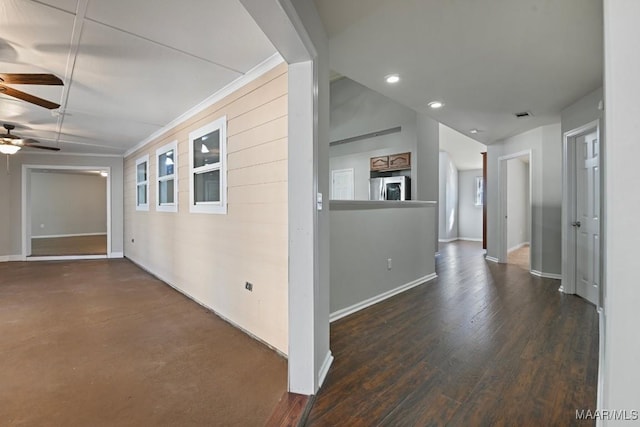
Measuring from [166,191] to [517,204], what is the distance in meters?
8.77

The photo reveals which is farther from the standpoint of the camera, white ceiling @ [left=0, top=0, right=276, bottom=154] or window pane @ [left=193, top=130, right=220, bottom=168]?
window pane @ [left=193, top=130, right=220, bottom=168]

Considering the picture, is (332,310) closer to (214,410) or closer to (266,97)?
(214,410)

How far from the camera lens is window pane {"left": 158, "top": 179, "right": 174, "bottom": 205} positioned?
4480mm

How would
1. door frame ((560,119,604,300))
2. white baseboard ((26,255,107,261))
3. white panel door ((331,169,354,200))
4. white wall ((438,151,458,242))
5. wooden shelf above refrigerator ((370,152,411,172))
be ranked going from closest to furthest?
door frame ((560,119,604,300)) < wooden shelf above refrigerator ((370,152,411,172)) < white baseboard ((26,255,107,261)) < white panel door ((331,169,354,200)) < white wall ((438,151,458,242))

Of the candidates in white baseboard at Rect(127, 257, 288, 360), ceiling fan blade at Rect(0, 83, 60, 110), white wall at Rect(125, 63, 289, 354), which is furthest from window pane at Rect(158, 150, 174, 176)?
white baseboard at Rect(127, 257, 288, 360)

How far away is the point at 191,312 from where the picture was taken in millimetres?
3348

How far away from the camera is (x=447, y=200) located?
31.2 feet

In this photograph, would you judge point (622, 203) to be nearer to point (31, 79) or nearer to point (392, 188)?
point (31, 79)

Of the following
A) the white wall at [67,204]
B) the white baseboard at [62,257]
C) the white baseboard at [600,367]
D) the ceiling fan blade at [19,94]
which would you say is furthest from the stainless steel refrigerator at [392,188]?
the white wall at [67,204]

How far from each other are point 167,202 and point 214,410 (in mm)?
3655

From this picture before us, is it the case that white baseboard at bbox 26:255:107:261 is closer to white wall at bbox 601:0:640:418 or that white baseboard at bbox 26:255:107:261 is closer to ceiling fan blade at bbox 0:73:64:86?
ceiling fan blade at bbox 0:73:64:86

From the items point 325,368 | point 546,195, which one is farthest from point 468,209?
point 325,368

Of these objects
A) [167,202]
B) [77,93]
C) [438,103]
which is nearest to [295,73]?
[438,103]

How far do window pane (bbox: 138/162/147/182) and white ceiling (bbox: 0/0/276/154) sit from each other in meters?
1.80
